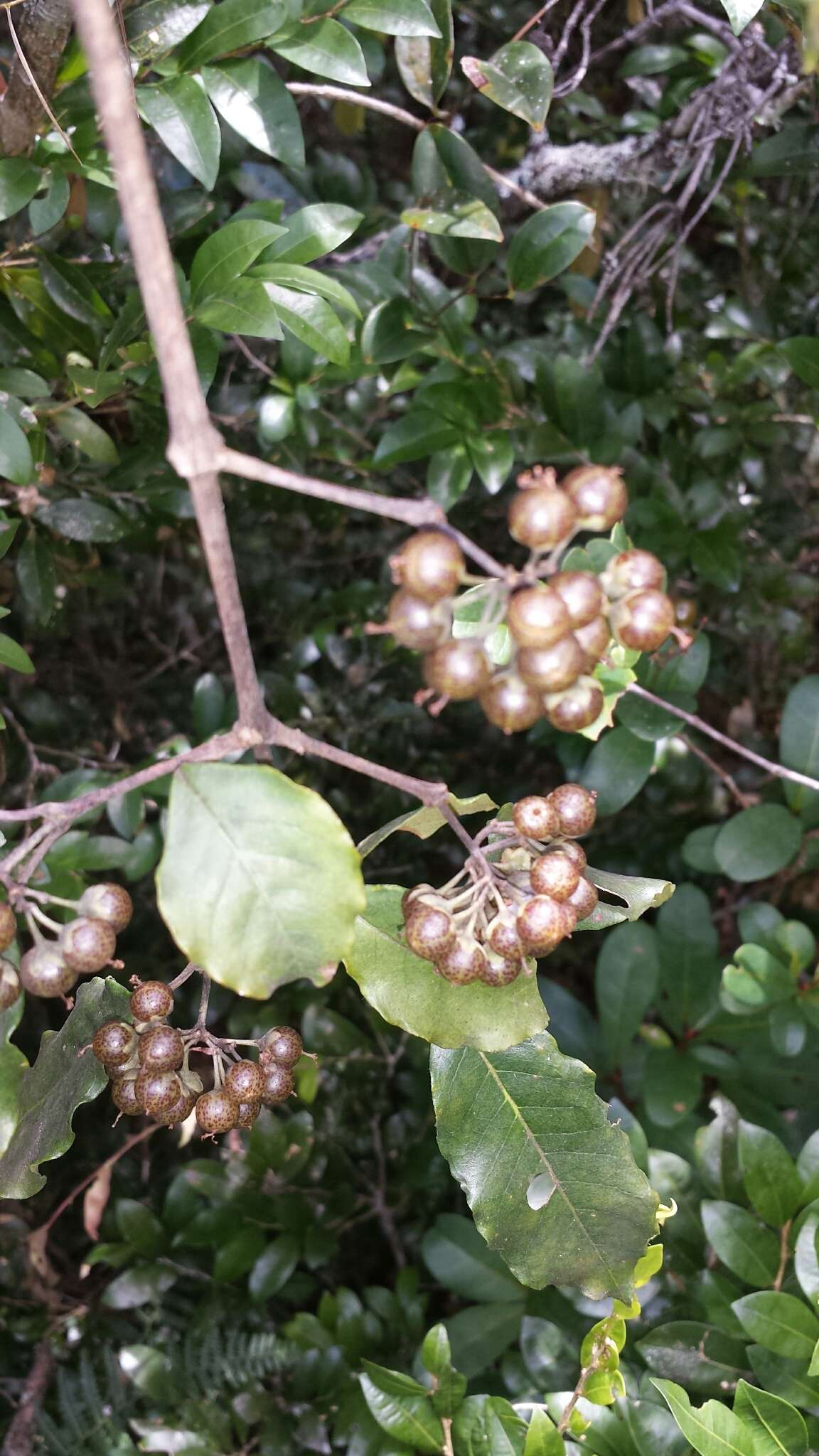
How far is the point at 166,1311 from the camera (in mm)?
2137

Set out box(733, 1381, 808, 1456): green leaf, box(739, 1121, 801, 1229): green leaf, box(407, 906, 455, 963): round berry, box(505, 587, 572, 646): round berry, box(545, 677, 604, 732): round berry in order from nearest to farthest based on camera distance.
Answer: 1. box(505, 587, 572, 646): round berry
2. box(545, 677, 604, 732): round berry
3. box(407, 906, 455, 963): round berry
4. box(733, 1381, 808, 1456): green leaf
5. box(739, 1121, 801, 1229): green leaf

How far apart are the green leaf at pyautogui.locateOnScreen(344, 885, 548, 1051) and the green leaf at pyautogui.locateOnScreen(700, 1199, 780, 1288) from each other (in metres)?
0.65

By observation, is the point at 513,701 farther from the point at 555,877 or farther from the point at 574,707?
the point at 555,877

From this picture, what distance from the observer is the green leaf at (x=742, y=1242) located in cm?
148

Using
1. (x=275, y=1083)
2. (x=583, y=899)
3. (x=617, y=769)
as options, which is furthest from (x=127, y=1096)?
(x=617, y=769)

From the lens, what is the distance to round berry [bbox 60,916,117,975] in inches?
37.6

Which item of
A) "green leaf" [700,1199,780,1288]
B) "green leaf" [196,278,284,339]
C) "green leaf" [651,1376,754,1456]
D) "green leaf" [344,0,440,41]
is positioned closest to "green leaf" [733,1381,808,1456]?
"green leaf" [651,1376,754,1456]

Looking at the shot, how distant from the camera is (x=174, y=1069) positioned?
1.05 metres

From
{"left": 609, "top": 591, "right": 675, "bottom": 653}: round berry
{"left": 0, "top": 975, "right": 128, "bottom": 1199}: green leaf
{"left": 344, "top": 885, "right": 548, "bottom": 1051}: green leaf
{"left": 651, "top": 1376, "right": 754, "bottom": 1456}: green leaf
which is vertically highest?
{"left": 609, "top": 591, "right": 675, "bottom": 653}: round berry

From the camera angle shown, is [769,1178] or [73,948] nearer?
[73,948]

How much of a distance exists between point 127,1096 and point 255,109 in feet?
3.78

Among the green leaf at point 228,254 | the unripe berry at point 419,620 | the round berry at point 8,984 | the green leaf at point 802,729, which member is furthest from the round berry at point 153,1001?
the green leaf at point 802,729

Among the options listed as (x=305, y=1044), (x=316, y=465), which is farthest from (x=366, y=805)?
(x=316, y=465)

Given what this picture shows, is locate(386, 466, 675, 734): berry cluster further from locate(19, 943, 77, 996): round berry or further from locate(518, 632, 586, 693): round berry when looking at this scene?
locate(19, 943, 77, 996): round berry
